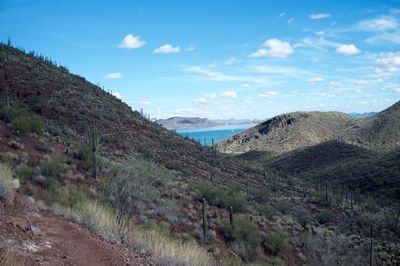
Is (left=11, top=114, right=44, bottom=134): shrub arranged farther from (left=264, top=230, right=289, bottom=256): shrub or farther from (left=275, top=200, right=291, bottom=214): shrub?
(left=275, top=200, right=291, bottom=214): shrub

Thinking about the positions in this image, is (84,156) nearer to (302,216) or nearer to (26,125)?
(26,125)

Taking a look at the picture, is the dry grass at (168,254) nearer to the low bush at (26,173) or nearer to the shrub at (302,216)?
the low bush at (26,173)

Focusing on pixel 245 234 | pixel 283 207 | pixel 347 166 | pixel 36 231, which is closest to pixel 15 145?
pixel 245 234

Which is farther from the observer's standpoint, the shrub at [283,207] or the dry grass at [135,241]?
the shrub at [283,207]

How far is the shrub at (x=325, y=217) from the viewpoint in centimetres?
3305

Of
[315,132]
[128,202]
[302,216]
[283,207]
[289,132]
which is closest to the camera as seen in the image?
[128,202]

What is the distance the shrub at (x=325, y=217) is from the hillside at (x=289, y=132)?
76.3 metres

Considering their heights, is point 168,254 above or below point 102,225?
below

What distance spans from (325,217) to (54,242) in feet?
99.3

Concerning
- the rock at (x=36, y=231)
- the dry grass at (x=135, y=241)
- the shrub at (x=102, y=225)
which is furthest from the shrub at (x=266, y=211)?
the rock at (x=36, y=231)

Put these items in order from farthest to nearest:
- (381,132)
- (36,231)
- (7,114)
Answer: (381,132) → (7,114) → (36,231)

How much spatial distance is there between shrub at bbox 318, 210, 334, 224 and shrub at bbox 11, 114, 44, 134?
2381 centimetres

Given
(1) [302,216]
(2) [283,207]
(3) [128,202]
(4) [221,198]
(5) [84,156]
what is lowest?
(1) [302,216]

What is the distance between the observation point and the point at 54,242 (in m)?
6.89
